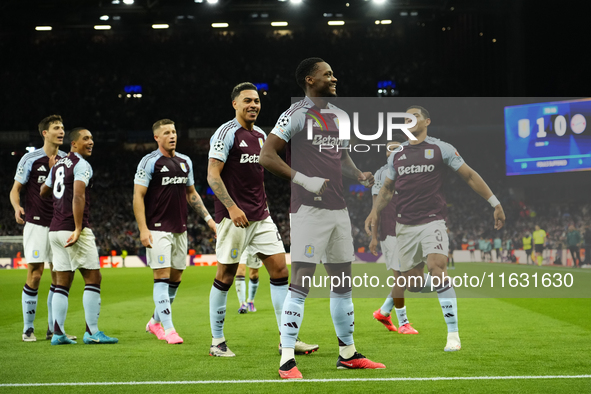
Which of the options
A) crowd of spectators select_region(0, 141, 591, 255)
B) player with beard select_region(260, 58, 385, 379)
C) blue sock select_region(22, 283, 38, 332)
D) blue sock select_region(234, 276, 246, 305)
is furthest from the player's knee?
crowd of spectators select_region(0, 141, 591, 255)

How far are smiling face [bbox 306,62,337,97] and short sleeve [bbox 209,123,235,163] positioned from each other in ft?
4.23

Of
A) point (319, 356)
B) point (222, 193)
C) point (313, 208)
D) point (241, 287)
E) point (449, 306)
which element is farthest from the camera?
point (241, 287)

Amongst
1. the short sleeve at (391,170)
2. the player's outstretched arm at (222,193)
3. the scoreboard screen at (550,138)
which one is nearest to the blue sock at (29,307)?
the player's outstretched arm at (222,193)

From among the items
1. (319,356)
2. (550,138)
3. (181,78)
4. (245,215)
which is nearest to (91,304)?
(245,215)

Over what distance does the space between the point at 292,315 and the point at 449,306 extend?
195 centimetres

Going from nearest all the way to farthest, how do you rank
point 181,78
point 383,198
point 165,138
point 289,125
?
point 289,125 → point 383,198 → point 165,138 → point 181,78

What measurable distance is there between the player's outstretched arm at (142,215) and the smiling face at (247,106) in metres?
1.49

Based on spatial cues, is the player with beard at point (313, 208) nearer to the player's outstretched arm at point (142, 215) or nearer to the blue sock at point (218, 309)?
the blue sock at point (218, 309)

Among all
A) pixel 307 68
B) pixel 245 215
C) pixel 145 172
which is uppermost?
pixel 307 68

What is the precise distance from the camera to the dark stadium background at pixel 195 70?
29812 millimetres

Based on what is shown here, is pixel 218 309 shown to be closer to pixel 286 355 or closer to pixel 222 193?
pixel 222 193

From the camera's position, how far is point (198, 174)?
118ft

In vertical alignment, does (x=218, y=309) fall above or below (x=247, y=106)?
below

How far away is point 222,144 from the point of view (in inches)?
229
